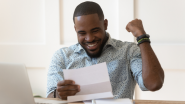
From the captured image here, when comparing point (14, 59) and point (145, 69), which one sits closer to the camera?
point (145, 69)

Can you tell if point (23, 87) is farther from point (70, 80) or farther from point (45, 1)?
point (45, 1)

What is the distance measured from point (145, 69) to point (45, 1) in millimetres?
1246

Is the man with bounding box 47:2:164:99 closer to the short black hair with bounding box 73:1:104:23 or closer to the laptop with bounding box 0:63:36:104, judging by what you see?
the short black hair with bounding box 73:1:104:23

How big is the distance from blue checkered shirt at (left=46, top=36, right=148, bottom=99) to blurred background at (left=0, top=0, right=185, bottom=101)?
51 centimetres

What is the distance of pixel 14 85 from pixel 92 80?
12.8 inches

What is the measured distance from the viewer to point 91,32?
1.11m

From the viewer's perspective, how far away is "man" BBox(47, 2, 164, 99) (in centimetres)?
102

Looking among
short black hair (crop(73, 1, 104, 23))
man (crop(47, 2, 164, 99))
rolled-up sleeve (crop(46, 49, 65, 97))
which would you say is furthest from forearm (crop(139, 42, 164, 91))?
rolled-up sleeve (crop(46, 49, 65, 97))

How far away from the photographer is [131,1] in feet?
5.55

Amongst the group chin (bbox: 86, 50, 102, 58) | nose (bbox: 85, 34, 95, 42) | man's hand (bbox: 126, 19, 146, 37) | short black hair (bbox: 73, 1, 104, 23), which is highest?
short black hair (bbox: 73, 1, 104, 23)

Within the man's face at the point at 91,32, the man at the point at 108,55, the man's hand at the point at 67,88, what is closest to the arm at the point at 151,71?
the man at the point at 108,55

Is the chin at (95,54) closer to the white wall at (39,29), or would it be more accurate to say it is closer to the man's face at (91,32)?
the man's face at (91,32)

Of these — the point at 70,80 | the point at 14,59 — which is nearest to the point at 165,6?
the point at 70,80

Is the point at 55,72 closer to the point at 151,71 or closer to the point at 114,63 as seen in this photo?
the point at 114,63
